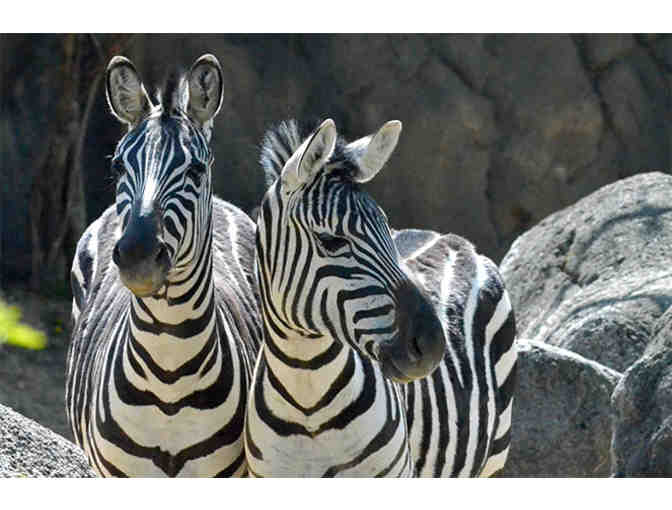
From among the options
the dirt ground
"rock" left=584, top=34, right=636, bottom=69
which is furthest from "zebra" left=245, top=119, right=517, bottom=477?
"rock" left=584, top=34, right=636, bottom=69

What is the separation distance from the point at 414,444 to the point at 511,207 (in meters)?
8.54

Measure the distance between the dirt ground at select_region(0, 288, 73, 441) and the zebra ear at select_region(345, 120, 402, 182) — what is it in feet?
19.7

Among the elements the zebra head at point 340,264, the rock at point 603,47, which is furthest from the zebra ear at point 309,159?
the rock at point 603,47

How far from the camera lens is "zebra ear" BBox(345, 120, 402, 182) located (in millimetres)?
4875

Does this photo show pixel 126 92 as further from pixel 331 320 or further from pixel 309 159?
pixel 331 320

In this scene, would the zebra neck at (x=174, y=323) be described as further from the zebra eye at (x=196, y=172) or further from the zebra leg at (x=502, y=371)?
the zebra leg at (x=502, y=371)

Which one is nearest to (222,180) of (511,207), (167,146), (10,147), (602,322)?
(10,147)

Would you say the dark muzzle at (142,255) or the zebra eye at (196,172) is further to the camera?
the zebra eye at (196,172)

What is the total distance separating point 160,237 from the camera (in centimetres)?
481

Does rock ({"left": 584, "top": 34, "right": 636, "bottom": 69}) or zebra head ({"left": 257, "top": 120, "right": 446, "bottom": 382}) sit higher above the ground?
rock ({"left": 584, "top": 34, "right": 636, "bottom": 69})

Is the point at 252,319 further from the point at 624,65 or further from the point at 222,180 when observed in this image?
the point at 624,65

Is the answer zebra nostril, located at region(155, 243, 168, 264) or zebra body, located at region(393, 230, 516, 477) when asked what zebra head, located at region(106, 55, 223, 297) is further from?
zebra body, located at region(393, 230, 516, 477)

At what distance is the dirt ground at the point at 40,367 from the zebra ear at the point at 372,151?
6.02 metres

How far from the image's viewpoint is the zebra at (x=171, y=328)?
5051 millimetres
